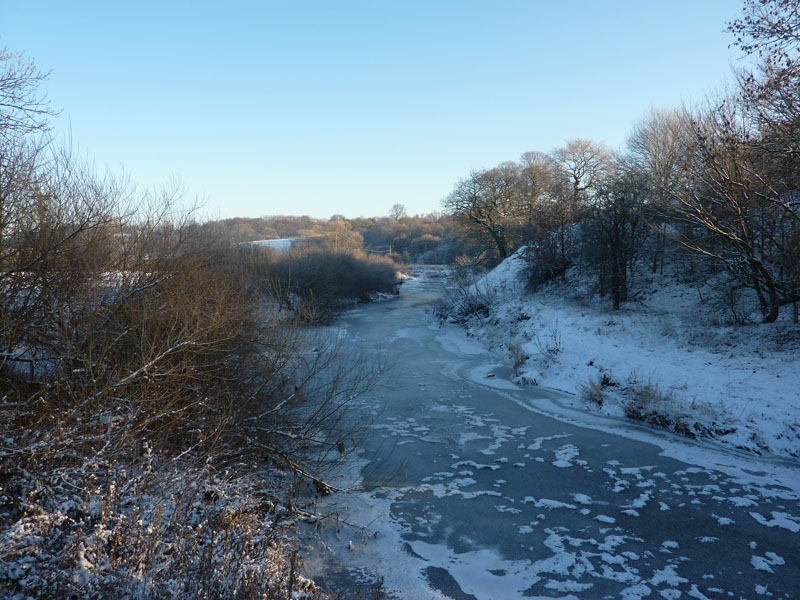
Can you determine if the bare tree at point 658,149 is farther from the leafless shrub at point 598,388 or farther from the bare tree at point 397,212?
the bare tree at point 397,212

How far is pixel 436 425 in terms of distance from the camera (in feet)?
30.7

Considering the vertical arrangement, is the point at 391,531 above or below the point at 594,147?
below

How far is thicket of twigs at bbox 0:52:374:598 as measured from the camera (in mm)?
3418

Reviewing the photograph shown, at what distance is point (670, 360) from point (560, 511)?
6129 millimetres

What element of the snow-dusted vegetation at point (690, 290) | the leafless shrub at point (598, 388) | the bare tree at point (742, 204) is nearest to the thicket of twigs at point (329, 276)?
the snow-dusted vegetation at point (690, 290)

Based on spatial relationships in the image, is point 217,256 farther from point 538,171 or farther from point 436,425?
point 538,171

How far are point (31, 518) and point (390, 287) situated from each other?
1220 inches

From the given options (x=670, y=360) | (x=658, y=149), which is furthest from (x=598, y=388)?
(x=658, y=149)

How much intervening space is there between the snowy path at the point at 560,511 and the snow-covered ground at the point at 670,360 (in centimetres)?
65

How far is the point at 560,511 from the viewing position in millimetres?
6191

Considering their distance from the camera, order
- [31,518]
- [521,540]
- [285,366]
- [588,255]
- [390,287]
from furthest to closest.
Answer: [390,287], [588,255], [285,366], [521,540], [31,518]

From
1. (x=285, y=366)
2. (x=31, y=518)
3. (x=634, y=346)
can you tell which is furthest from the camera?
(x=634, y=346)

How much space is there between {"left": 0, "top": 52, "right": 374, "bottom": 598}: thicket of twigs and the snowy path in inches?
46.4


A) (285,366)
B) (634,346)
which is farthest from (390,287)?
(285,366)
